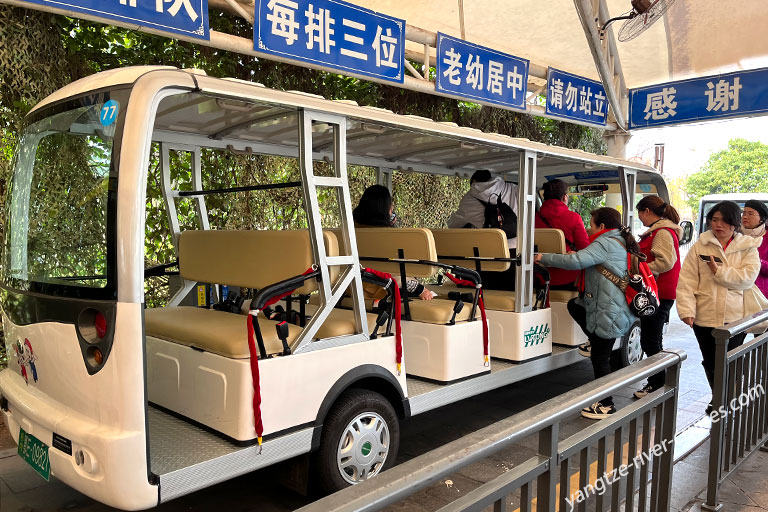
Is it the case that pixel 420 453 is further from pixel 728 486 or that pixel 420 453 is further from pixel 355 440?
pixel 728 486

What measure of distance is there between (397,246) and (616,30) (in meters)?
6.93

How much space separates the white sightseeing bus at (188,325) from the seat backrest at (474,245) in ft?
2.19

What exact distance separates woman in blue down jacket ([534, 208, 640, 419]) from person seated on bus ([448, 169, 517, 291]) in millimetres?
687

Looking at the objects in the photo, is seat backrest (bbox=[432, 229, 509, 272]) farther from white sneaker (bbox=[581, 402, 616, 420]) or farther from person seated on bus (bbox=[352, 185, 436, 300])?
white sneaker (bbox=[581, 402, 616, 420])

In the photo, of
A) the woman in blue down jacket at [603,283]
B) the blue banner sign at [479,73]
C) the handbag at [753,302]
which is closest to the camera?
the handbag at [753,302]

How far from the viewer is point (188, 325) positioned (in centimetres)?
320

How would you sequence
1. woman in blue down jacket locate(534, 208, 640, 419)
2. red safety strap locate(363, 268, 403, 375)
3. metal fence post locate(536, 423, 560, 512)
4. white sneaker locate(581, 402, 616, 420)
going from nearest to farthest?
metal fence post locate(536, 423, 560, 512)
red safety strap locate(363, 268, 403, 375)
woman in blue down jacket locate(534, 208, 640, 419)
white sneaker locate(581, 402, 616, 420)

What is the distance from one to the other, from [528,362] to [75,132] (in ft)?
11.7

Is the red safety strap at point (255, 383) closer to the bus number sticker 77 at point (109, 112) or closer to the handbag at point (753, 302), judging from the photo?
the bus number sticker 77 at point (109, 112)

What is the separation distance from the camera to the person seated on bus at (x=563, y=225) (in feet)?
17.9

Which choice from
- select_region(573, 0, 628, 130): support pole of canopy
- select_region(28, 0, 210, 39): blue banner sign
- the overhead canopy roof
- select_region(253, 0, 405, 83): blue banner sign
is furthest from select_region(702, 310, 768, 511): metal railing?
the overhead canopy roof

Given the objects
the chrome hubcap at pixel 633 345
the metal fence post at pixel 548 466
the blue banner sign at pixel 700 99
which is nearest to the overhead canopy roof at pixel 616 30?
the blue banner sign at pixel 700 99

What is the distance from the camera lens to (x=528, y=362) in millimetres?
4656

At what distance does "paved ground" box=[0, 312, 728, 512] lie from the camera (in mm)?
3244
